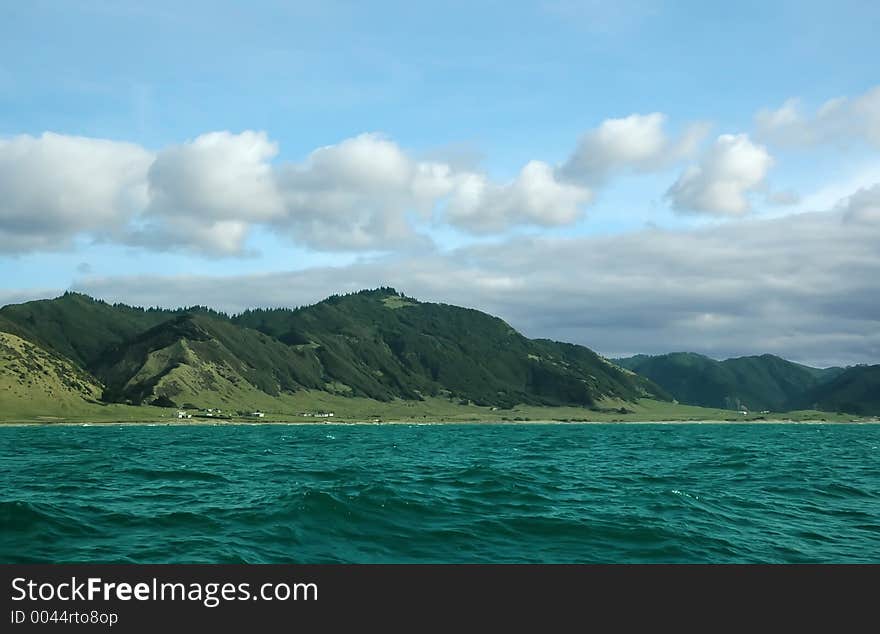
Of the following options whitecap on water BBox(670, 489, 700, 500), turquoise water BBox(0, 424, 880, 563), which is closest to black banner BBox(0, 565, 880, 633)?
turquoise water BBox(0, 424, 880, 563)

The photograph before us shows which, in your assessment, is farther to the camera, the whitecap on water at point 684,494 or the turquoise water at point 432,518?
the whitecap on water at point 684,494

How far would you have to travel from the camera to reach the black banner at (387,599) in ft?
57.7

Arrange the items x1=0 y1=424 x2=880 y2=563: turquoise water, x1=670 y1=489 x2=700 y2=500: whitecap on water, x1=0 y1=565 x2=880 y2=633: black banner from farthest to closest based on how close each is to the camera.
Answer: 1. x1=670 y1=489 x2=700 y2=500: whitecap on water
2. x1=0 y1=424 x2=880 y2=563: turquoise water
3. x1=0 y1=565 x2=880 y2=633: black banner

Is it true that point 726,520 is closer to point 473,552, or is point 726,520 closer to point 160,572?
point 473,552

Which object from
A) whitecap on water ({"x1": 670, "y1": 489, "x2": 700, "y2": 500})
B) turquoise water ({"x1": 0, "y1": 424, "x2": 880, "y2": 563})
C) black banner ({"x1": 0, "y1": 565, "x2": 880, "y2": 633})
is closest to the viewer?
black banner ({"x1": 0, "y1": 565, "x2": 880, "y2": 633})

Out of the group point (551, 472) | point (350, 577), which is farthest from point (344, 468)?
point (350, 577)

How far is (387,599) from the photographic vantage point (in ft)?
62.1

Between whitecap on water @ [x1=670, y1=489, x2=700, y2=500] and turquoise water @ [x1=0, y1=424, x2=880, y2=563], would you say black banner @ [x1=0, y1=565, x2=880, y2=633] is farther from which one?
whitecap on water @ [x1=670, y1=489, x2=700, y2=500]

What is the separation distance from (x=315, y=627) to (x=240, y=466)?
54.1m

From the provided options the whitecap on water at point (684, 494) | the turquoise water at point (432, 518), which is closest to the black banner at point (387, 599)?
the turquoise water at point (432, 518)

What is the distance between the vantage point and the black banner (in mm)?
17594

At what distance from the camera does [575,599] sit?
20.4m

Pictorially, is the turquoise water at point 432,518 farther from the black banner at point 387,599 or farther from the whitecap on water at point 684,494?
the black banner at point 387,599

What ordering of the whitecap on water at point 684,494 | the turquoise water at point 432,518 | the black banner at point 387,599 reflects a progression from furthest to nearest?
the whitecap on water at point 684,494
the turquoise water at point 432,518
the black banner at point 387,599
